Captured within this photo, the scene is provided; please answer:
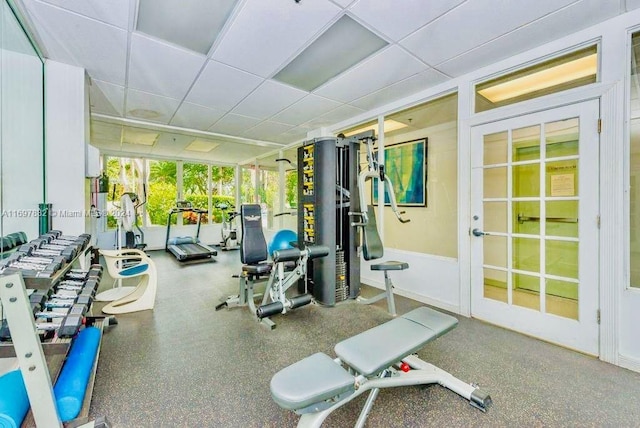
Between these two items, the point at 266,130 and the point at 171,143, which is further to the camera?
the point at 171,143

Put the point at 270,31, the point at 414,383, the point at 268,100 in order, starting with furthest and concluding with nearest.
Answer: the point at 268,100 → the point at 270,31 → the point at 414,383

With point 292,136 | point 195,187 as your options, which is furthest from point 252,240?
point 195,187

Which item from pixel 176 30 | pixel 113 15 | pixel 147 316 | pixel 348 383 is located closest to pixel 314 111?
pixel 176 30

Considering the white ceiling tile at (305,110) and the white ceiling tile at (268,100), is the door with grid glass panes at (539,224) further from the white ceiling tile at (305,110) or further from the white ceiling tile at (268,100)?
the white ceiling tile at (268,100)

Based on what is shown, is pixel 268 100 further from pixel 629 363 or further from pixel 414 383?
pixel 629 363

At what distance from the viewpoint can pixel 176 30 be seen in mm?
2299

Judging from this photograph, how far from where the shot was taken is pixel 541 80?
2641mm

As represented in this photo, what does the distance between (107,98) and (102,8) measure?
2.10 metres

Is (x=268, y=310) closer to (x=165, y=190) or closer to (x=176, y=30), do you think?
(x=176, y=30)

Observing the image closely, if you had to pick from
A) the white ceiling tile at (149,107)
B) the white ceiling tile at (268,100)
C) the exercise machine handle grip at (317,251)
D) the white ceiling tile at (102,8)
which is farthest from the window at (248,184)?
the white ceiling tile at (102,8)

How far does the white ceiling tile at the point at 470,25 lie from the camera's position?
202 centimetres

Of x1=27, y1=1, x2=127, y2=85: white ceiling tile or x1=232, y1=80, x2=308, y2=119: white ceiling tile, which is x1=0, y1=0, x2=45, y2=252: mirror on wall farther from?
x1=232, y1=80, x2=308, y2=119: white ceiling tile

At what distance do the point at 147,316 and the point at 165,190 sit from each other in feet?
18.4

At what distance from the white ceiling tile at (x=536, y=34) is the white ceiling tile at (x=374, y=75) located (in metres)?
0.38
